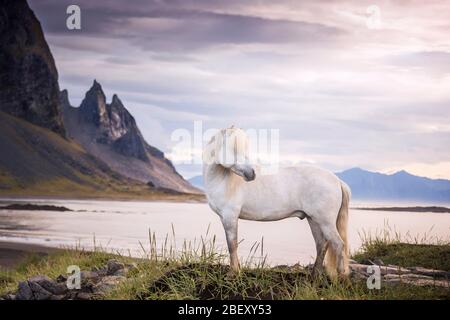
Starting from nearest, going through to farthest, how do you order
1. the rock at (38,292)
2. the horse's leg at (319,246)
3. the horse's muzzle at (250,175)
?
the horse's muzzle at (250,175)
the horse's leg at (319,246)
the rock at (38,292)

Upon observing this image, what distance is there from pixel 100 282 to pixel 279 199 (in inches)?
157

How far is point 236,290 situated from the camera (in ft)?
31.5

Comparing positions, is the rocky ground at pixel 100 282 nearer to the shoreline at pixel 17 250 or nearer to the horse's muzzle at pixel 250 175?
the horse's muzzle at pixel 250 175

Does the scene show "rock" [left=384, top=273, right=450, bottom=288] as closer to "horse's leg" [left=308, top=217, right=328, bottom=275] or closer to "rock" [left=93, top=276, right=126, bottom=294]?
"horse's leg" [left=308, top=217, right=328, bottom=275]

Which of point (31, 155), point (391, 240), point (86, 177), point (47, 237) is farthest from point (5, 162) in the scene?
point (391, 240)

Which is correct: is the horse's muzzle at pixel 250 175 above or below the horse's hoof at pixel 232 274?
above

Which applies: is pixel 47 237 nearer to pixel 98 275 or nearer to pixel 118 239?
pixel 118 239

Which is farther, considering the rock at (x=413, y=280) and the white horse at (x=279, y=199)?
the rock at (x=413, y=280)

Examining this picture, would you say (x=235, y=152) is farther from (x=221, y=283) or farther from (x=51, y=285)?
(x=51, y=285)

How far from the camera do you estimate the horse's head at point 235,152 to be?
8.94 metres

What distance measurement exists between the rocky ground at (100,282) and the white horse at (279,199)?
4.06 ft

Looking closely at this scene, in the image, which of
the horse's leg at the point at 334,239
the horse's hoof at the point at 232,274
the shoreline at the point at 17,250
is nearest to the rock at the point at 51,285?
the horse's hoof at the point at 232,274
